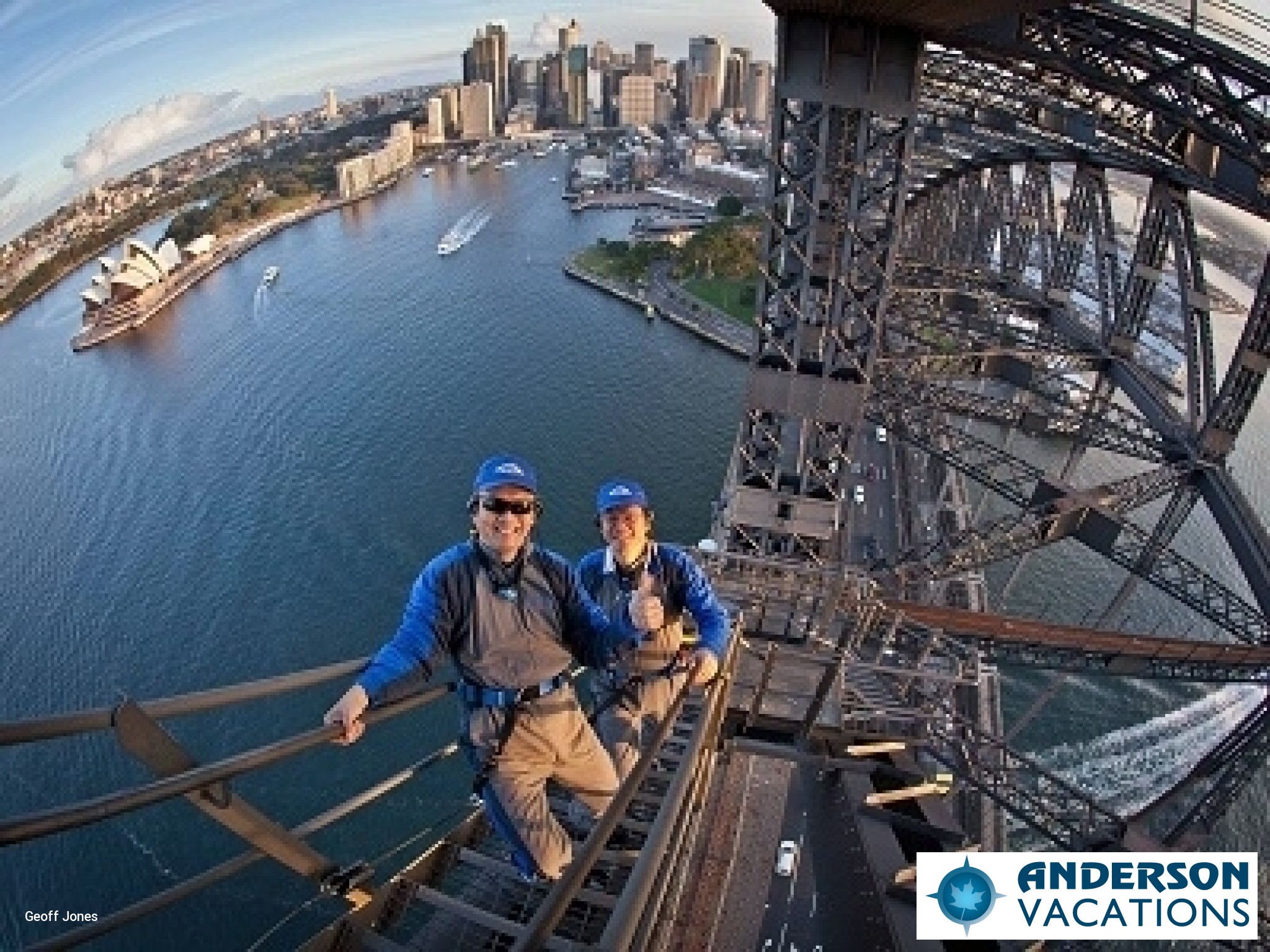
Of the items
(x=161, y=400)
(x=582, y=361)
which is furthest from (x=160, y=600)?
(x=582, y=361)

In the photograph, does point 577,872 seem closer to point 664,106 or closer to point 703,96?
point 703,96

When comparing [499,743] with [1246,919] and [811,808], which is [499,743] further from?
[1246,919]

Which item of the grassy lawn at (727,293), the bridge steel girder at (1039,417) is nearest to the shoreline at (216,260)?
the grassy lawn at (727,293)

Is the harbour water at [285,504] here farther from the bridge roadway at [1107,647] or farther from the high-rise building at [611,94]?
the high-rise building at [611,94]

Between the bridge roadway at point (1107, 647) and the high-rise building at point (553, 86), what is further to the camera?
the high-rise building at point (553, 86)

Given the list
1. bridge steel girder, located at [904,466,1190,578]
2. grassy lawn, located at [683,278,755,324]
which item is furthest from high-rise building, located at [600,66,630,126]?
bridge steel girder, located at [904,466,1190,578]

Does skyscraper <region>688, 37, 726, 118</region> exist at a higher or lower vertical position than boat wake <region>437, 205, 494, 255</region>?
higher

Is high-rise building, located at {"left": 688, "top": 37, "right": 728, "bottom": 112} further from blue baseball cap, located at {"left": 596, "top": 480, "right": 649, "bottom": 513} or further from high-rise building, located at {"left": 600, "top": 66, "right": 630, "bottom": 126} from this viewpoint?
blue baseball cap, located at {"left": 596, "top": 480, "right": 649, "bottom": 513}
